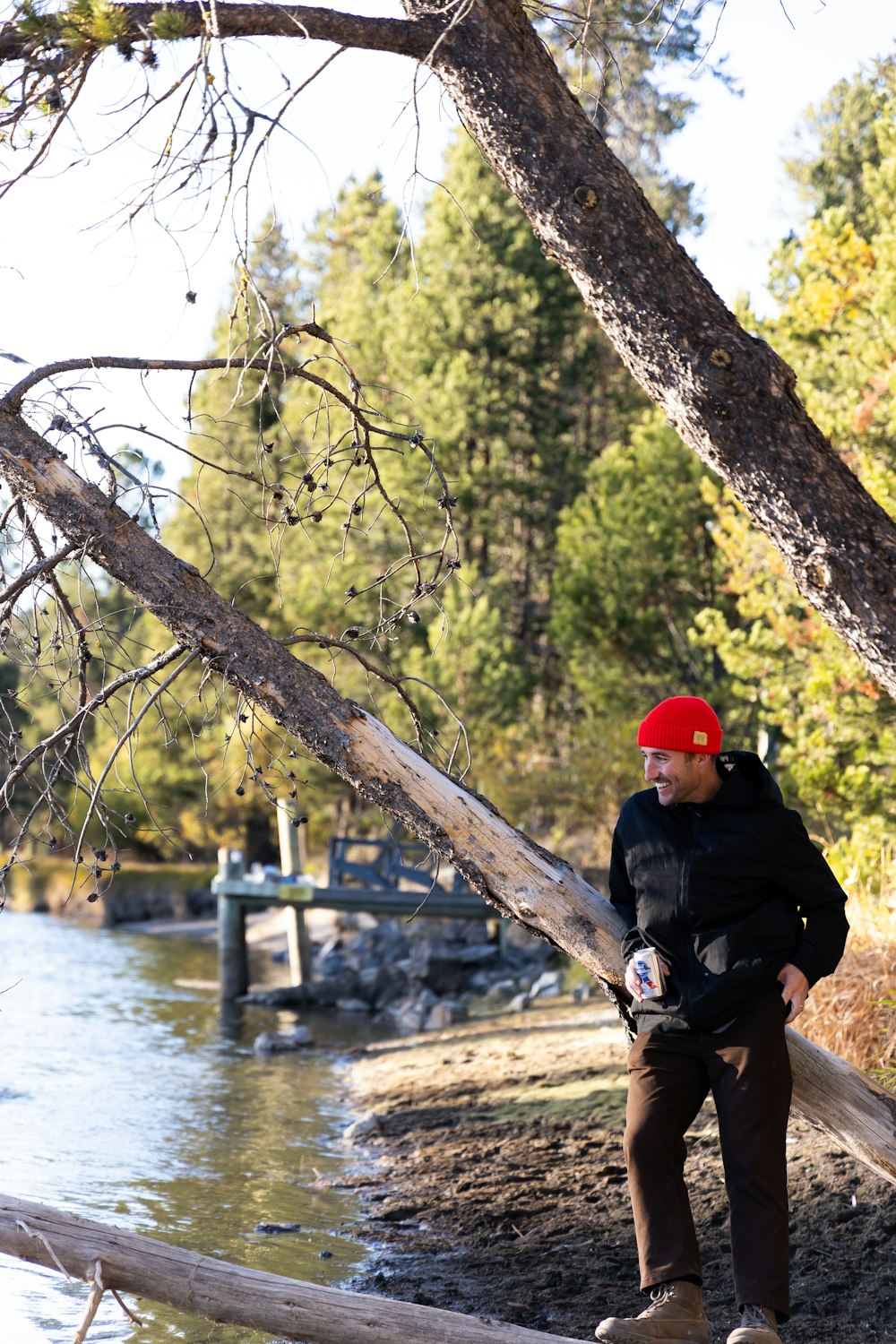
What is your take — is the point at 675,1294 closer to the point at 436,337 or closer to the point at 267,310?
the point at 267,310

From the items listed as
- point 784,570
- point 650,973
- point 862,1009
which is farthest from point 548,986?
point 650,973

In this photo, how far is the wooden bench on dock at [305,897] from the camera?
54.6 feet

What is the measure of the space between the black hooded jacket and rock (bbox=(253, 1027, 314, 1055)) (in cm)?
947

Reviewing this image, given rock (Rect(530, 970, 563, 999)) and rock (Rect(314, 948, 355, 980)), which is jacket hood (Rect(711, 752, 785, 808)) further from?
rock (Rect(314, 948, 355, 980))

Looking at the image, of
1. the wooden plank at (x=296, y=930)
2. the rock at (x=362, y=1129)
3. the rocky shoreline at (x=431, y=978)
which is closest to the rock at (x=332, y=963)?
the rocky shoreline at (x=431, y=978)

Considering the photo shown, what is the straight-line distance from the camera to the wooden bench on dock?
1666 centimetres

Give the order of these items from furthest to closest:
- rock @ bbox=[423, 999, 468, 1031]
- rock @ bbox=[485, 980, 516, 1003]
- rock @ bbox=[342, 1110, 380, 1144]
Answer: rock @ bbox=[485, 980, 516, 1003], rock @ bbox=[423, 999, 468, 1031], rock @ bbox=[342, 1110, 380, 1144]

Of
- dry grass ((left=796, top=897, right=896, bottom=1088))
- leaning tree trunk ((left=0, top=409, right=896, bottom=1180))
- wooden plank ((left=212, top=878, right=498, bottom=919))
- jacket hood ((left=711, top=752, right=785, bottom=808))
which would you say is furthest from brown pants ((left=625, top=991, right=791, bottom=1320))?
wooden plank ((left=212, top=878, right=498, bottom=919))

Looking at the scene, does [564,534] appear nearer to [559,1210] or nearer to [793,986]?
[559,1210]

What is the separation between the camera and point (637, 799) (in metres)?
4.35

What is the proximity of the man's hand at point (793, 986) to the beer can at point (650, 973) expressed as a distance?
355mm

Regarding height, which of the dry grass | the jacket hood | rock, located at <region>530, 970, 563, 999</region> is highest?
the jacket hood

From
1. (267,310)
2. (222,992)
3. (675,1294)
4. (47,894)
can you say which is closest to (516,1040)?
(222,992)

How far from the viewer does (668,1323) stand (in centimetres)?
394
